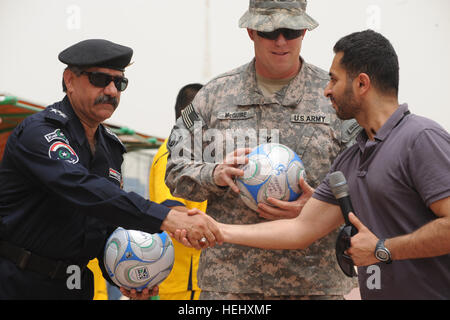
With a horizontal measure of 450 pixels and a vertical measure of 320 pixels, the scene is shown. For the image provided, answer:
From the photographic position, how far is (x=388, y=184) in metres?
2.82

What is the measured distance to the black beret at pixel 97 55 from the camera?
12.4 ft

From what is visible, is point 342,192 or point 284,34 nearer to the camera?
point 342,192

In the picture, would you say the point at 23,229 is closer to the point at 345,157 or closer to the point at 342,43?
the point at 345,157

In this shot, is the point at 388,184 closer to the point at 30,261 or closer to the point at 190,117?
the point at 190,117

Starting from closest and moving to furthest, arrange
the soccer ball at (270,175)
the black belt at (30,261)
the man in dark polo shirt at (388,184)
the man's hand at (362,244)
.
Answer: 1. the man in dark polo shirt at (388,184)
2. the man's hand at (362,244)
3. the soccer ball at (270,175)
4. the black belt at (30,261)

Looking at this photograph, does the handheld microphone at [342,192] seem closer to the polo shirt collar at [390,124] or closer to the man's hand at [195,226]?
the polo shirt collar at [390,124]

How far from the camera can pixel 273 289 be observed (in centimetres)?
354

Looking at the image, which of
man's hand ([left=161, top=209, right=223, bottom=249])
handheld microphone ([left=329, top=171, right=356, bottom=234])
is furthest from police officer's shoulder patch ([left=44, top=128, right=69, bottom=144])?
handheld microphone ([left=329, top=171, right=356, bottom=234])

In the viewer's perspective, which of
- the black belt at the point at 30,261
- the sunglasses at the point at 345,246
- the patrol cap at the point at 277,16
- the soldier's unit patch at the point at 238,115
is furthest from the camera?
the soldier's unit patch at the point at 238,115

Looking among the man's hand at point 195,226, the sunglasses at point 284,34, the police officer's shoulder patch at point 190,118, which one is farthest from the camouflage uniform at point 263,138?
the sunglasses at point 284,34

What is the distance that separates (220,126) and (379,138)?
1.16 meters

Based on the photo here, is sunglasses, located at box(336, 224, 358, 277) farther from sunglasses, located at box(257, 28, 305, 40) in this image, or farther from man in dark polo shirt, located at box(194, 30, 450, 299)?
sunglasses, located at box(257, 28, 305, 40)

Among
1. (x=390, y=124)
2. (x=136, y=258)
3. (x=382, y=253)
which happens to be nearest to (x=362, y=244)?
(x=382, y=253)

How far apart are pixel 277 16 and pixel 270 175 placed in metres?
1.05
